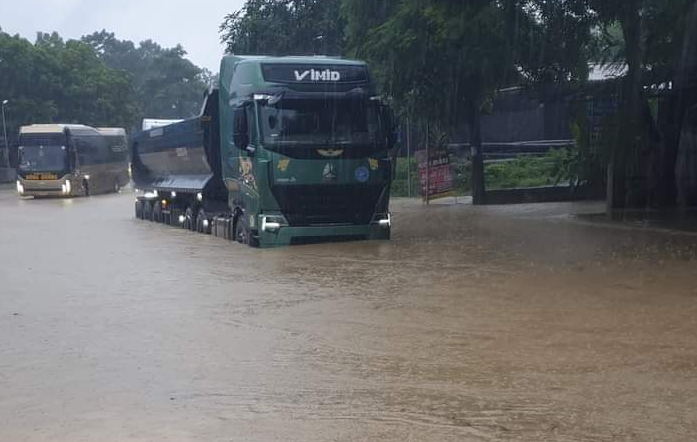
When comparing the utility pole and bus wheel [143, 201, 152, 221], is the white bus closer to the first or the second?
bus wheel [143, 201, 152, 221]

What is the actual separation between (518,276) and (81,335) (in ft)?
19.0

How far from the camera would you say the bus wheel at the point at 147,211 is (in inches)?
1065

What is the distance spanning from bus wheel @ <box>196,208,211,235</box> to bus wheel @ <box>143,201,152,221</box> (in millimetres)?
5275

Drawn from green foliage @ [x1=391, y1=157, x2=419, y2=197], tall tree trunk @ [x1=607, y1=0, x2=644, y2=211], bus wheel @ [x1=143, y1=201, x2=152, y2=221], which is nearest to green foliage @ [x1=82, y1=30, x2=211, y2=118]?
green foliage @ [x1=391, y1=157, x2=419, y2=197]

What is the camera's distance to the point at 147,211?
1078 inches

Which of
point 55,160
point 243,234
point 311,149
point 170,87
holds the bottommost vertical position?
point 243,234

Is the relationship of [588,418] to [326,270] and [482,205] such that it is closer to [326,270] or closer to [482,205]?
[326,270]

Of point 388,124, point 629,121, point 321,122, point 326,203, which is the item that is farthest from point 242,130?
point 629,121

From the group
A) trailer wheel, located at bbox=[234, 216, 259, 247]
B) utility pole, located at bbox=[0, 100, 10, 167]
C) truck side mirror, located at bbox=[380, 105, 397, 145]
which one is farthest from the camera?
utility pole, located at bbox=[0, 100, 10, 167]

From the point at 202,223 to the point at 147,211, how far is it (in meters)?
6.31

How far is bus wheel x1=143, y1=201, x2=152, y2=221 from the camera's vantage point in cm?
2704

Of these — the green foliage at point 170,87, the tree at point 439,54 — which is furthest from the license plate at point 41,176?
the green foliage at point 170,87

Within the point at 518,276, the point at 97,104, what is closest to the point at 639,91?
the point at 518,276

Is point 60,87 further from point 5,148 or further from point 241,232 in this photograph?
point 241,232
